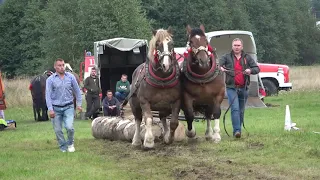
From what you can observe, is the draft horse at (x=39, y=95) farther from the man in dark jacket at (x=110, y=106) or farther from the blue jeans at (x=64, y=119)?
the blue jeans at (x=64, y=119)

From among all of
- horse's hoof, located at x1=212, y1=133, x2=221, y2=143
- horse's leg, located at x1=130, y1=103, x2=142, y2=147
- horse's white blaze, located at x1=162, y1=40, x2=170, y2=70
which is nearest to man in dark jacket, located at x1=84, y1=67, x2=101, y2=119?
horse's leg, located at x1=130, y1=103, x2=142, y2=147

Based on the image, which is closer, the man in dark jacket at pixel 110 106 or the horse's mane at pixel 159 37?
the horse's mane at pixel 159 37

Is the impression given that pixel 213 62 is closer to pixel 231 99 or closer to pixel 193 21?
pixel 231 99

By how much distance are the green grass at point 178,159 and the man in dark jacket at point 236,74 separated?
1.39 feet

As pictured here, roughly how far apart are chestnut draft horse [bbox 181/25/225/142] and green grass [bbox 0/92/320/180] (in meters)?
0.71

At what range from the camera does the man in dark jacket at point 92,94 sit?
22.9 metres

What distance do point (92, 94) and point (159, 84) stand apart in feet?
40.4

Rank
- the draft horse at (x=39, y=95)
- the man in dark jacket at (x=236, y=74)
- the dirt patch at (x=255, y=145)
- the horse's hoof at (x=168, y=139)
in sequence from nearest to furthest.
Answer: the dirt patch at (x=255, y=145) < the horse's hoof at (x=168, y=139) < the man in dark jacket at (x=236, y=74) < the draft horse at (x=39, y=95)

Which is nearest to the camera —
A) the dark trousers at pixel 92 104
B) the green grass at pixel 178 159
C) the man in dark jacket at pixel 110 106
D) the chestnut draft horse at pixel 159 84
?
the green grass at pixel 178 159

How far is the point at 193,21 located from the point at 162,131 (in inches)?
2253

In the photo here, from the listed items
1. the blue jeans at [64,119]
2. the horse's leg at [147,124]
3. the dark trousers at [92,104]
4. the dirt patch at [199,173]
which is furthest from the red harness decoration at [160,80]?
the dark trousers at [92,104]

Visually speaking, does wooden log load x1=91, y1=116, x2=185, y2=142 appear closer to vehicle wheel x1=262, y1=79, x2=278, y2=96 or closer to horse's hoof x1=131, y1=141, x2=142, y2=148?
horse's hoof x1=131, y1=141, x2=142, y2=148

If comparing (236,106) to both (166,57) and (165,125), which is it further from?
(166,57)

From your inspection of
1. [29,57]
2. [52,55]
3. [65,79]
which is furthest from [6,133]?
[29,57]
